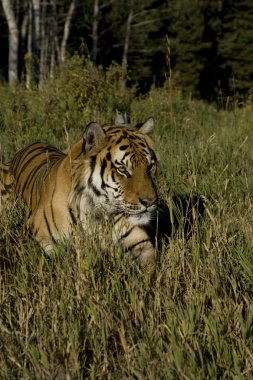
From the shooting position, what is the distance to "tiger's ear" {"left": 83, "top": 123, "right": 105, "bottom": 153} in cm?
355

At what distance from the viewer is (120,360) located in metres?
2.40

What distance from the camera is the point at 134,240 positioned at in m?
3.68

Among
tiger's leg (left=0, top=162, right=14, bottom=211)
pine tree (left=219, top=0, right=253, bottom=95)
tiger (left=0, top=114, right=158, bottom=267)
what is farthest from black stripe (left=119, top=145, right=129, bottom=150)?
pine tree (left=219, top=0, right=253, bottom=95)

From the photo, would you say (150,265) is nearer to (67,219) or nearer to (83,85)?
(67,219)

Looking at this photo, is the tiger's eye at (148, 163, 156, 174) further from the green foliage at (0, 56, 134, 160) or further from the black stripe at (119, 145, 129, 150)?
the green foliage at (0, 56, 134, 160)

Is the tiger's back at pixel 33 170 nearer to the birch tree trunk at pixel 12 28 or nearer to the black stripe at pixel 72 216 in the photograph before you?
the black stripe at pixel 72 216

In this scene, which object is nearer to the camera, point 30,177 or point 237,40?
point 30,177

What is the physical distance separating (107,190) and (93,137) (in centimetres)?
32

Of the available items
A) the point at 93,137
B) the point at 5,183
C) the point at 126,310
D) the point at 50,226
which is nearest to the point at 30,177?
the point at 5,183

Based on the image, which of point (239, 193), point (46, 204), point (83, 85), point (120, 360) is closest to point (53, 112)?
point (83, 85)

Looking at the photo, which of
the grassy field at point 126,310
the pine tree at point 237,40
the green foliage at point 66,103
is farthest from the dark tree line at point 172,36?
the grassy field at point 126,310

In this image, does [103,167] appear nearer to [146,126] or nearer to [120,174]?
[120,174]

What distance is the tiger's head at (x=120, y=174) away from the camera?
341cm

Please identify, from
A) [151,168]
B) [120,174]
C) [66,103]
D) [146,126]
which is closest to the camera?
[120,174]
